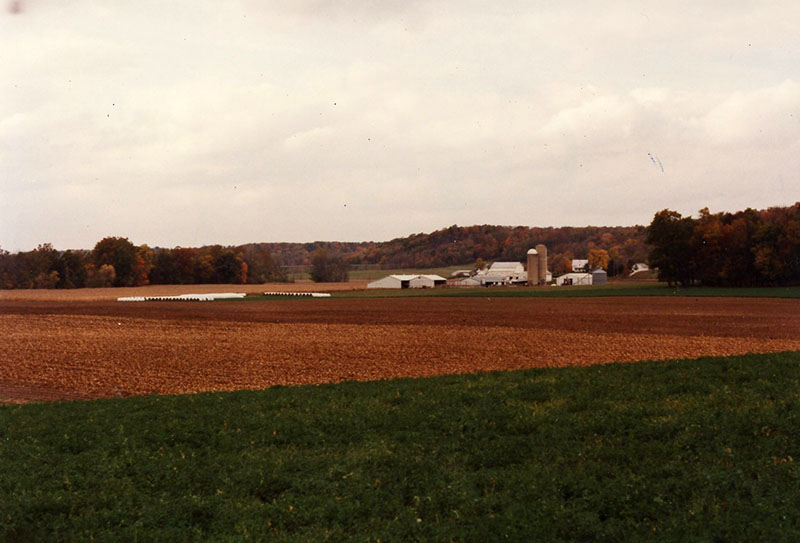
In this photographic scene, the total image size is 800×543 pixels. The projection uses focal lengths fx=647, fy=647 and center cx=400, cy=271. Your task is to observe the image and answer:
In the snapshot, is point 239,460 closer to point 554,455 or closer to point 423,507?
point 423,507

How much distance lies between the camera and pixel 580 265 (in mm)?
174500

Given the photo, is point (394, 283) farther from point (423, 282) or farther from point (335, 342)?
point (335, 342)

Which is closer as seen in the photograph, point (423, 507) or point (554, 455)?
point (423, 507)

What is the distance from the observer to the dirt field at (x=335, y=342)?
2452 cm

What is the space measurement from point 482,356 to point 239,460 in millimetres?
19267

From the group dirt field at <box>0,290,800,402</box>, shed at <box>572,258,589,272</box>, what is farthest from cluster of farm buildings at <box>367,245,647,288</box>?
dirt field at <box>0,290,800,402</box>

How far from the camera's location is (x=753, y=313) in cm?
4800

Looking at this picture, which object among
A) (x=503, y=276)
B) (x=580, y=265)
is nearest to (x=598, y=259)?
(x=580, y=265)

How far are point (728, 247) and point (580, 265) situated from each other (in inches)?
3655

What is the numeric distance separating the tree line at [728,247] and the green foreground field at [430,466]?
73511 millimetres

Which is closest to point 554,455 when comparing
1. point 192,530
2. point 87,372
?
Result: point 192,530

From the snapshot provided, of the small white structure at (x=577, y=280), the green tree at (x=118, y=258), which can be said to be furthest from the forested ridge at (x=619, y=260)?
the small white structure at (x=577, y=280)

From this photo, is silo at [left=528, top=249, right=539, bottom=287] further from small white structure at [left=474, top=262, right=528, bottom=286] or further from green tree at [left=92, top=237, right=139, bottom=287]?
green tree at [left=92, top=237, right=139, bottom=287]

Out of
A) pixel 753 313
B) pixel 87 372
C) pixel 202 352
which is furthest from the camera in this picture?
pixel 753 313
